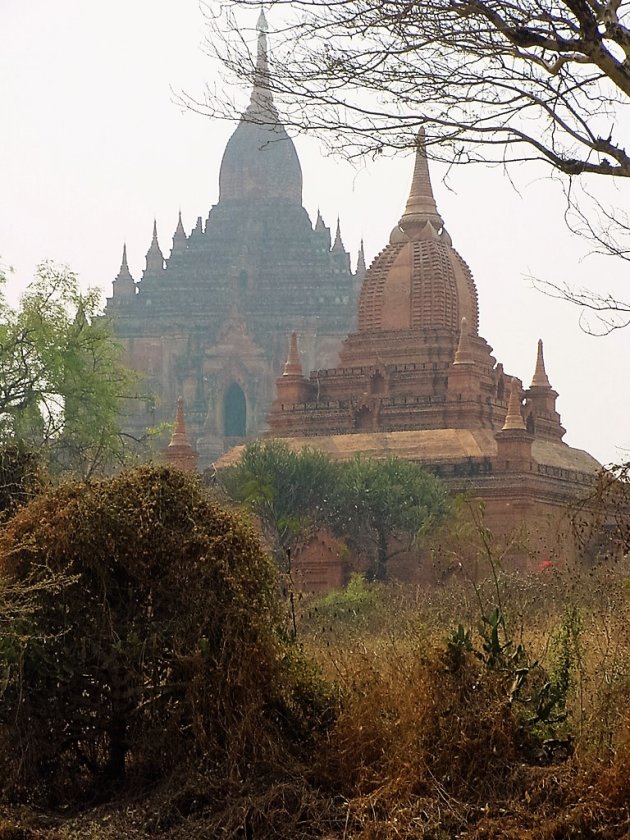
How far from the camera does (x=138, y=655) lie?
8.85m

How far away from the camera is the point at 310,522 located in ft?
102

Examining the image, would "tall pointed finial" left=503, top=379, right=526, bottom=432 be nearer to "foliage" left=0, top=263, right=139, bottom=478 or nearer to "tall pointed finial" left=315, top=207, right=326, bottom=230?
"foliage" left=0, top=263, right=139, bottom=478

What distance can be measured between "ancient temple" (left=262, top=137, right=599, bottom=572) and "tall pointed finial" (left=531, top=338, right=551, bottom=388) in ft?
0.08

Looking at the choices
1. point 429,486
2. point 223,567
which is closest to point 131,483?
point 223,567

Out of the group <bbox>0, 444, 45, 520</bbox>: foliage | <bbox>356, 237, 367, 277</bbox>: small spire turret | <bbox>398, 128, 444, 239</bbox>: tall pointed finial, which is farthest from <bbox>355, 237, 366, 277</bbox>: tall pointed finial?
<bbox>0, 444, 45, 520</bbox>: foliage

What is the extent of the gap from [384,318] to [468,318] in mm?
2167

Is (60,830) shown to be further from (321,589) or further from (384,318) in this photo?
(384,318)

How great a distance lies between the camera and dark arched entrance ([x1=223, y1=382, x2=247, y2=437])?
6569 centimetres

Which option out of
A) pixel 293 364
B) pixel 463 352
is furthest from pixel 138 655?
pixel 293 364

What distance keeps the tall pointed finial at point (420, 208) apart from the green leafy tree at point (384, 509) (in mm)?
12084

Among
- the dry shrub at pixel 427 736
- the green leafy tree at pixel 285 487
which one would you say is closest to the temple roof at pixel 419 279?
the green leafy tree at pixel 285 487

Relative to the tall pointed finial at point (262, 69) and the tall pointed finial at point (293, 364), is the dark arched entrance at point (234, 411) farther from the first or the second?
the tall pointed finial at point (262, 69)

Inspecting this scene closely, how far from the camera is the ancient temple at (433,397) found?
112ft

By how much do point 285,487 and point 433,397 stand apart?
6908 millimetres
